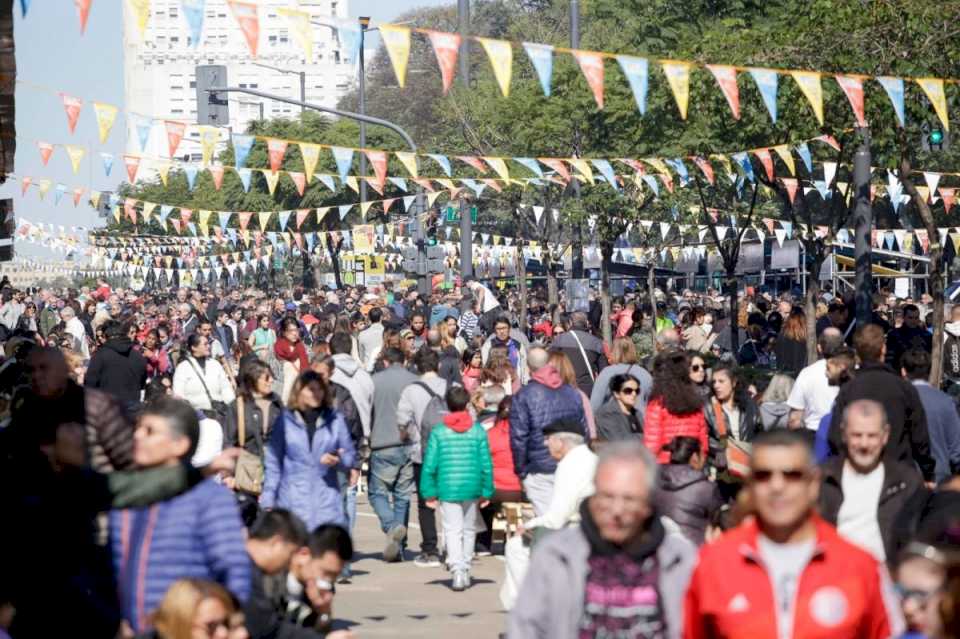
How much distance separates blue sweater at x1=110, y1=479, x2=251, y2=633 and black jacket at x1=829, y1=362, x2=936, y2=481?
3.89 m

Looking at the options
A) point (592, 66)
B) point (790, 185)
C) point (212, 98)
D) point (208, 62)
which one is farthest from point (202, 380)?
point (208, 62)

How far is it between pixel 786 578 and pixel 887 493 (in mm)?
2142

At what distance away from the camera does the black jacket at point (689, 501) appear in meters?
9.36

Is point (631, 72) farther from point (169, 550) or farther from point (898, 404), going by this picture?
point (169, 550)

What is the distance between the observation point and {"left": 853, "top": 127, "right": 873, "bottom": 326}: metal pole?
1962cm

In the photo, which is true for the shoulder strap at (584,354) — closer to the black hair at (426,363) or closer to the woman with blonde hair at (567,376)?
the black hair at (426,363)

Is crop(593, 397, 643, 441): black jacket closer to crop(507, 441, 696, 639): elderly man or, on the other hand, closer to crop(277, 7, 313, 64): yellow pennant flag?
crop(277, 7, 313, 64): yellow pennant flag

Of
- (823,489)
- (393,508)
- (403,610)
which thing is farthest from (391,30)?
(823,489)

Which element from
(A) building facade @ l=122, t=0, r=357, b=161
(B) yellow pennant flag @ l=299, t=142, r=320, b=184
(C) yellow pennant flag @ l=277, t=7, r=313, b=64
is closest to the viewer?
(C) yellow pennant flag @ l=277, t=7, r=313, b=64

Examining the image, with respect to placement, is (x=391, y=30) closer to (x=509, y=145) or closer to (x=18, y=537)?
(x=18, y=537)

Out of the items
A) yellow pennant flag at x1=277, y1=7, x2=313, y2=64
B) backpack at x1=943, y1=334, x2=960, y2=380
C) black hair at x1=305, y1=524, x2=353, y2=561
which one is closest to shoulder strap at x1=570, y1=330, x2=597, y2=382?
yellow pennant flag at x1=277, y1=7, x2=313, y2=64

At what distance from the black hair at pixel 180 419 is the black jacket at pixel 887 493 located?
2.31 m

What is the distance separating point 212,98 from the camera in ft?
92.4

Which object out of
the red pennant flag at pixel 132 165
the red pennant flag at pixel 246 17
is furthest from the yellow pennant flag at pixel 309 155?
the red pennant flag at pixel 246 17
